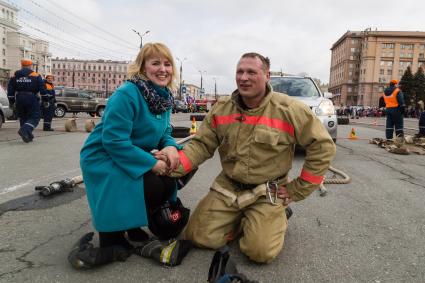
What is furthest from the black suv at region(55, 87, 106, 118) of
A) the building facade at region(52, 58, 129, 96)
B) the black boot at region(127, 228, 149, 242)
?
the building facade at region(52, 58, 129, 96)

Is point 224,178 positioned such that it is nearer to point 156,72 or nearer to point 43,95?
point 156,72

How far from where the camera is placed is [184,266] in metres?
2.47

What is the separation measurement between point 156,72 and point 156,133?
0.46m

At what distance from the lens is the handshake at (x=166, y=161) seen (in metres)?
2.61

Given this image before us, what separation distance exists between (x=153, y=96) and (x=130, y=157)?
1.62ft

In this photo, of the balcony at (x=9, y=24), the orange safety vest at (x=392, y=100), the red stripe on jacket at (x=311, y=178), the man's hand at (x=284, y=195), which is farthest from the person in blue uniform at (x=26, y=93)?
the balcony at (x=9, y=24)

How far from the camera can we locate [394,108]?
33.8 feet

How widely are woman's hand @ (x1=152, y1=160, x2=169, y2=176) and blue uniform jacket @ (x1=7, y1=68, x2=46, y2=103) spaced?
7872mm

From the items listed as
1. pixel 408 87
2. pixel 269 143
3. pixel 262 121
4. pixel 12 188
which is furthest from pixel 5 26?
pixel 269 143

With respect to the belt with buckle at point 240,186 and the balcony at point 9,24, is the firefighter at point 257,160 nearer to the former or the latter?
the belt with buckle at point 240,186

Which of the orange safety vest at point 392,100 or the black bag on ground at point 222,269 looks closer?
the black bag on ground at point 222,269

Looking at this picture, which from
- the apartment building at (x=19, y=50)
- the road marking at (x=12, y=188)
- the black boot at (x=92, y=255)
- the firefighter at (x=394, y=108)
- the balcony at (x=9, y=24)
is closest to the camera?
the black boot at (x=92, y=255)

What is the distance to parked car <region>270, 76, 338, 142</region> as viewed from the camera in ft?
23.6

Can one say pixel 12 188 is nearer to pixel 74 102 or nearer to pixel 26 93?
pixel 26 93
